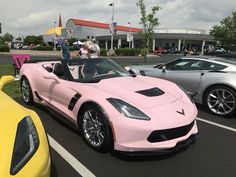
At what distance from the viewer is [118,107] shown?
388cm

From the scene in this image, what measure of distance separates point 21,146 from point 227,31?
2740 cm

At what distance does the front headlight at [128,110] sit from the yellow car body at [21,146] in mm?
1305

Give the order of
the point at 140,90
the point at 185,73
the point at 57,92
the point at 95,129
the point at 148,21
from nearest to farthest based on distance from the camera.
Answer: the point at 95,129 → the point at 140,90 → the point at 57,92 → the point at 185,73 → the point at 148,21

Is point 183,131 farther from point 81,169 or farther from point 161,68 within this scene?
point 161,68

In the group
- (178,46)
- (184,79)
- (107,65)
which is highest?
(107,65)

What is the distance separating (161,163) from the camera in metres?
3.84

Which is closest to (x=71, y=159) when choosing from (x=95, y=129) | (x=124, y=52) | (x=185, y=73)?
(x=95, y=129)

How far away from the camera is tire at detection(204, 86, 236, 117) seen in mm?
6223

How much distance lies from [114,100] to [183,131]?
3.32 feet

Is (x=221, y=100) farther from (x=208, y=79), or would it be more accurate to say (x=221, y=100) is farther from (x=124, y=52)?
(x=124, y=52)

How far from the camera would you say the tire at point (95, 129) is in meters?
3.91

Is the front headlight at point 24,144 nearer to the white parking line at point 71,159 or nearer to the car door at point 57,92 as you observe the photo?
the white parking line at point 71,159

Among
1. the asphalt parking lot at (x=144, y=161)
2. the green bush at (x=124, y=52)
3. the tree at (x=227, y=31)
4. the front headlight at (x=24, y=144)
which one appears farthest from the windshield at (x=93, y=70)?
the green bush at (x=124, y=52)

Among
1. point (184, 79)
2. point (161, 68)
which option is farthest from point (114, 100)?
point (161, 68)
